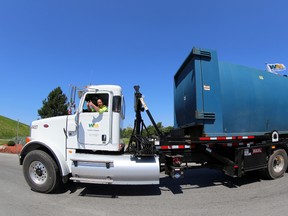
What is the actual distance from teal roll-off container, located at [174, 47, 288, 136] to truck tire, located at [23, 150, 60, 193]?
3.98 metres

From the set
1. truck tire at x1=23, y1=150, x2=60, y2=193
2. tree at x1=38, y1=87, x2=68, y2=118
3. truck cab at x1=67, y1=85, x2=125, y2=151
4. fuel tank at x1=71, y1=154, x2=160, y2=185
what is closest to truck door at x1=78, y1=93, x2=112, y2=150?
truck cab at x1=67, y1=85, x2=125, y2=151

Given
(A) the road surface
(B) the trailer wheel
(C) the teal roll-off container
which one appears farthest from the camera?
(B) the trailer wheel

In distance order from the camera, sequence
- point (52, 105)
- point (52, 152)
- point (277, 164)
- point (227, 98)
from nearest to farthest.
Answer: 1. point (52, 152)
2. point (227, 98)
3. point (277, 164)
4. point (52, 105)

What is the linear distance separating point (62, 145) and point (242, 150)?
16.7 feet

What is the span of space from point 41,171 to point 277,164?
726 centimetres

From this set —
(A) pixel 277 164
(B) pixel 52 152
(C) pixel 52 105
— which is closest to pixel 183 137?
(B) pixel 52 152

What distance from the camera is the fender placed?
597 centimetres

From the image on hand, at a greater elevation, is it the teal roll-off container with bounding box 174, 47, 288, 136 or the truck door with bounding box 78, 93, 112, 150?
the teal roll-off container with bounding box 174, 47, 288, 136

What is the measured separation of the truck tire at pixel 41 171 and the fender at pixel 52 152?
136mm

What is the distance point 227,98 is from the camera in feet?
22.7

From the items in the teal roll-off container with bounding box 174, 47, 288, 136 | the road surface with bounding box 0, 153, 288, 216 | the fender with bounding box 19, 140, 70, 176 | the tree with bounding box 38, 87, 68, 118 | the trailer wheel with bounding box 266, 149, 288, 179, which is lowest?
the road surface with bounding box 0, 153, 288, 216

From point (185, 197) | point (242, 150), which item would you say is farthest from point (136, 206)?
point (242, 150)

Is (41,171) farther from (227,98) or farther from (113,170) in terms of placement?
(227,98)

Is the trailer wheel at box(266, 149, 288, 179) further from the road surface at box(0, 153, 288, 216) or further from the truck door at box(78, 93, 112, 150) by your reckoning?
the truck door at box(78, 93, 112, 150)
